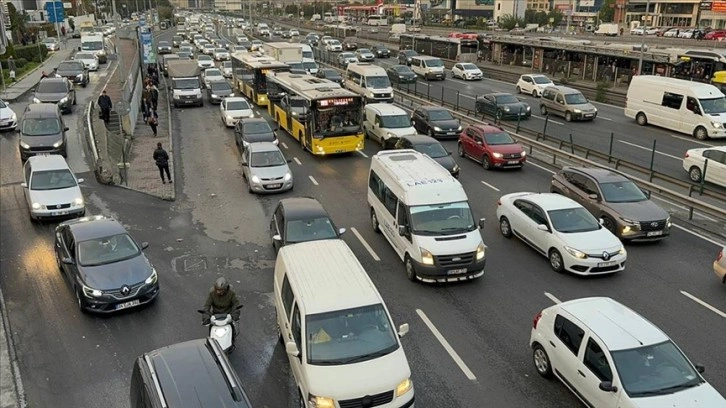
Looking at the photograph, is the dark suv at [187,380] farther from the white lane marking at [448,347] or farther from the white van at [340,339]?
the white lane marking at [448,347]

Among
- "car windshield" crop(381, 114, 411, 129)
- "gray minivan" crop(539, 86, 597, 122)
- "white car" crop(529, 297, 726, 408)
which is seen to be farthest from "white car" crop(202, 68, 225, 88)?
"white car" crop(529, 297, 726, 408)

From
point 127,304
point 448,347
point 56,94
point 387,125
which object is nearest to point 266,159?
point 387,125

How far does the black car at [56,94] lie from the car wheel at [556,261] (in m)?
28.6

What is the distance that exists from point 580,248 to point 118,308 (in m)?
10.6

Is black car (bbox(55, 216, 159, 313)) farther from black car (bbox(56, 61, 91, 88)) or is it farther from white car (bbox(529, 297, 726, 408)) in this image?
black car (bbox(56, 61, 91, 88))

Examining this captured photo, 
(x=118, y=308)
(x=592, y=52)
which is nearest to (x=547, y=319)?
(x=118, y=308)

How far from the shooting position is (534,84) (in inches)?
1676

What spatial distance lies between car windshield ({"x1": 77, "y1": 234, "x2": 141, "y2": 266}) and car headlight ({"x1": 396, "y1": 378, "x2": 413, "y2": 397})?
7.60m

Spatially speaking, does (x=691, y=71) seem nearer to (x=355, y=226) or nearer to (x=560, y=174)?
(x=560, y=174)

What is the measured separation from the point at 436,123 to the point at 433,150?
265 inches

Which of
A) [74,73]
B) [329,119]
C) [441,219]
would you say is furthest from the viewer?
[74,73]

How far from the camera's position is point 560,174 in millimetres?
19562

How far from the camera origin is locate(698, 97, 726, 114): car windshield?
28891 millimetres

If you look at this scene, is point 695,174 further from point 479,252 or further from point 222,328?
point 222,328
